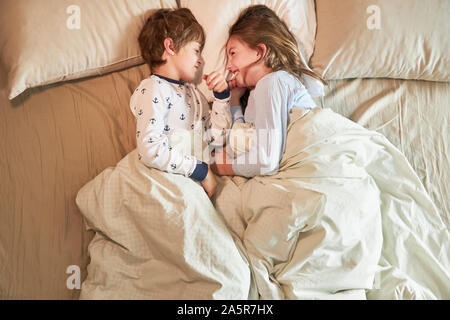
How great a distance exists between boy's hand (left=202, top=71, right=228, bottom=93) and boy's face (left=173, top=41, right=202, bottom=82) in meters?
0.06

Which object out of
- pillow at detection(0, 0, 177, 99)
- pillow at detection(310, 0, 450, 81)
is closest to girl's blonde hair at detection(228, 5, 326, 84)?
pillow at detection(310, 0, 450, 81)

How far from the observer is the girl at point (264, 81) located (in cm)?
114

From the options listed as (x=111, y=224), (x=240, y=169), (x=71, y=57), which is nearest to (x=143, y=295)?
(x=111, y=224)

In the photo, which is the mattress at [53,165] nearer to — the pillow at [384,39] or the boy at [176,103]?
the boy at [176,103]

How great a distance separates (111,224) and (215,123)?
483 mm

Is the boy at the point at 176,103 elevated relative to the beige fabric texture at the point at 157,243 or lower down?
elevated

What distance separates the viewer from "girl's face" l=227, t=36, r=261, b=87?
126cm

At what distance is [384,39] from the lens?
133 cm

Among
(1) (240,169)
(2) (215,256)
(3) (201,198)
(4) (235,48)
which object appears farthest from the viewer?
(4) (235,48)

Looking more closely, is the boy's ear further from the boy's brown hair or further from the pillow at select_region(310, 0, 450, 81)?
the pillow at select_region(310, 0, 450, 81)

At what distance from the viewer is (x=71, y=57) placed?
1247 millimetres

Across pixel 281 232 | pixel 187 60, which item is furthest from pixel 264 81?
pixel 281 232

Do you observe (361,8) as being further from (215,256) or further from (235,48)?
(215,256)

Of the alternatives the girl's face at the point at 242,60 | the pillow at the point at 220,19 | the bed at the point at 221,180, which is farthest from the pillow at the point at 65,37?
the girl's face at the point at 242,60
